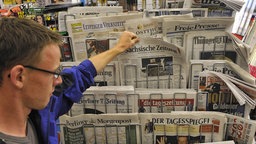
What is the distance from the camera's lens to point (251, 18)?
206cm

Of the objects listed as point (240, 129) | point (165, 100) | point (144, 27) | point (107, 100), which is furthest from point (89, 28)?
point (240, 129)

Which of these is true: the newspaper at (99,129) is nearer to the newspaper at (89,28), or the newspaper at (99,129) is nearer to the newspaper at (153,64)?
the newspaper at (153,64)

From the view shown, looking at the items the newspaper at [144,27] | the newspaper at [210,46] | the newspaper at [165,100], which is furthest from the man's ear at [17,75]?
the newspaper at [210,46]

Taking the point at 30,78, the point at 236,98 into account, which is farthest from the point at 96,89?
the point at 236,98

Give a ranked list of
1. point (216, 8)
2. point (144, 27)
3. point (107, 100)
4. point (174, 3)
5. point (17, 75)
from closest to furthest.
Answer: point (17, 75), point (107, 100), point (144, 27), point (216, 8), point (174, 3)

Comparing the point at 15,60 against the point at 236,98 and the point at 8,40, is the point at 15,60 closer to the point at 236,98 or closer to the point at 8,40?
the point at 8,40

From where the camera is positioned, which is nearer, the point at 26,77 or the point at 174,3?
the point at 26,77

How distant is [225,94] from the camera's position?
101 cm

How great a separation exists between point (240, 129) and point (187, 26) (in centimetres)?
44

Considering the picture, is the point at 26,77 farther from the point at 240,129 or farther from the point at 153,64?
the point at 240,129

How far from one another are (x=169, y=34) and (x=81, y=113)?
0.47 m

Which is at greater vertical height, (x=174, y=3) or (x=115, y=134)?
(x=174, y=3)

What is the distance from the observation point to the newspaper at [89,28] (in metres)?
1.20

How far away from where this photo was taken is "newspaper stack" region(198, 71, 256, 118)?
37.3 inches
